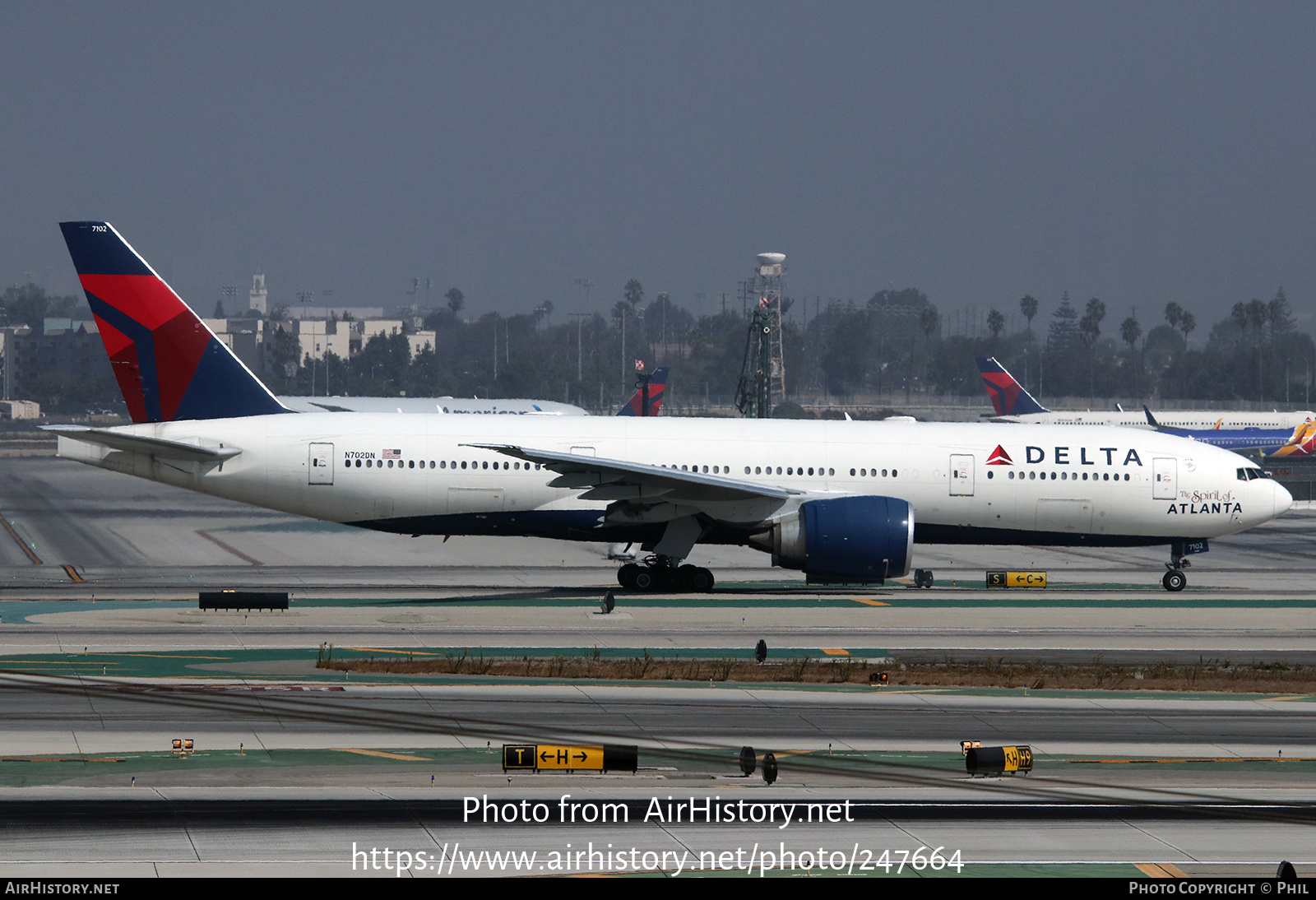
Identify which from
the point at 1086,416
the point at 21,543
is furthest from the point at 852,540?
the point at 1086,416

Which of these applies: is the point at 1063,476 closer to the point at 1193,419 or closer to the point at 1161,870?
the point at 1161,870

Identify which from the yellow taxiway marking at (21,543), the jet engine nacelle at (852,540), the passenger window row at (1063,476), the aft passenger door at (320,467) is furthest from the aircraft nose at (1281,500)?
the yellow taxiway marking at (21,543)

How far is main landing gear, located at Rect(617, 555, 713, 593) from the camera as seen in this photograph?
34562 millimetres

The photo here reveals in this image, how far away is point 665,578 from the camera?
34.6 m

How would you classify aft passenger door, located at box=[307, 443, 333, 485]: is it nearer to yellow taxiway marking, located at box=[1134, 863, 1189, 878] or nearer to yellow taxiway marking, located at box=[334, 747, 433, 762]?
yellow taxiway marking, located at box=[334, 747, 433, 762]

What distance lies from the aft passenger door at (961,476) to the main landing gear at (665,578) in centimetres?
658

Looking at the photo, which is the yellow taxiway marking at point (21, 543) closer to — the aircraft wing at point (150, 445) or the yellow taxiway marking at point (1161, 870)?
the aircraft wing at point (150, 445)

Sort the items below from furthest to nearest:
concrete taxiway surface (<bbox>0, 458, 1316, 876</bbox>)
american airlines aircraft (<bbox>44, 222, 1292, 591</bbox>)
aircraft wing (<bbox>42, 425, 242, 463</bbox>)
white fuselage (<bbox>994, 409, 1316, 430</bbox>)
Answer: white fuselage (<bbox>994, 409, 1316, 430</bbox>) → american airlines aircraft (<bbox>44, 222, 1292, 591</bbox>) → aircraft wing (<bbox>42, 425, 242, 463</bbox>) → concrete taxiway surface (<bbox>0, 458, 1316, 876</bbox>)

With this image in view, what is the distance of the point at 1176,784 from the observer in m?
17.2

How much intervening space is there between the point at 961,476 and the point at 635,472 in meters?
8.67

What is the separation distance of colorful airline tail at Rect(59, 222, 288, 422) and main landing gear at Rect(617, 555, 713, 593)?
10335mm

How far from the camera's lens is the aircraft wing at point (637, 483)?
32.1 m

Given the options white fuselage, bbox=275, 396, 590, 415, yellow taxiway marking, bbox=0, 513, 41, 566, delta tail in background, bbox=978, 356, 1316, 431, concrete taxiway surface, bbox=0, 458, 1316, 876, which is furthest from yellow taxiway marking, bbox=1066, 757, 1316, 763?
delta tail in background, bbox=978, 356, 1316, 431

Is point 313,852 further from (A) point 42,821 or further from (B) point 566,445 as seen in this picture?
(B) point 566,445
